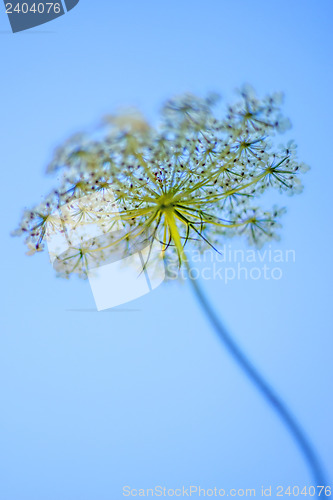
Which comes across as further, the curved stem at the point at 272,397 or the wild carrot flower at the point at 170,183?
the curved stem at the point at 272,397

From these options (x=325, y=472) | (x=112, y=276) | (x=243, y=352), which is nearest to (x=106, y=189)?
(x=112, y=276)

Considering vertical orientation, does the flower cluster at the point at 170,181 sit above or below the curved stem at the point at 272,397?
above

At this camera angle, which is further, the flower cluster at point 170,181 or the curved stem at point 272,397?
the curved stem at point 272,397

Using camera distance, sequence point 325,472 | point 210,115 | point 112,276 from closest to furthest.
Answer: point 210,115 < point 112,276 < point 325,472

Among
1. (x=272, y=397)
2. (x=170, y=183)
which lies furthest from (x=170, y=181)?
(x=272, y=397)

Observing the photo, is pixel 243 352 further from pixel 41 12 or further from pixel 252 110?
pixel 41 12

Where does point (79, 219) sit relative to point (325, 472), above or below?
above
